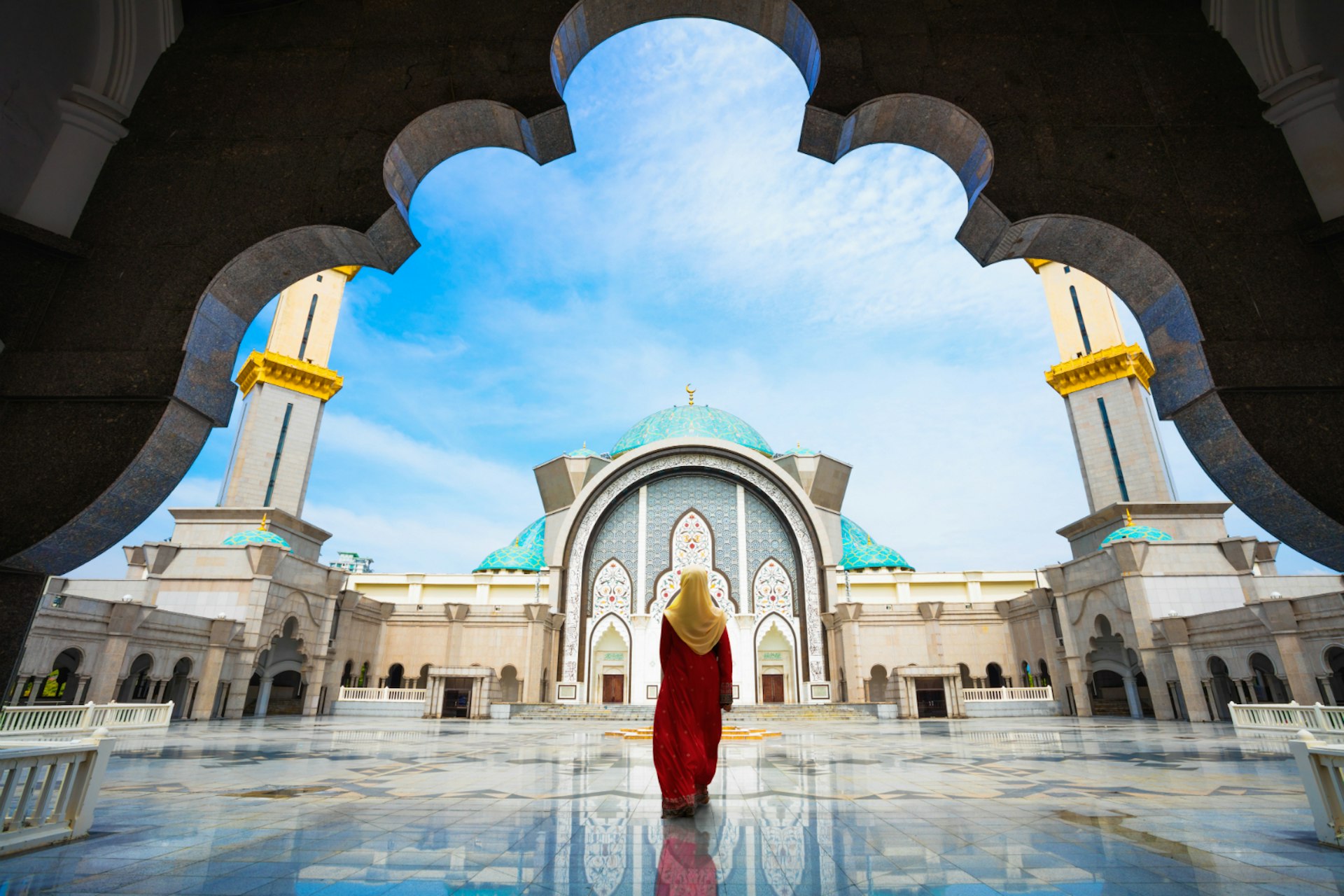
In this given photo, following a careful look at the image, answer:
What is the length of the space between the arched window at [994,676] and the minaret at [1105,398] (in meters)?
5.61

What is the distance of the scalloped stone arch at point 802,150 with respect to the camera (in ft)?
7.89

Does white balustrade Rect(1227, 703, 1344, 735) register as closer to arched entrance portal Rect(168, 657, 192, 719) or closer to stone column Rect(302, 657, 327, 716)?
arched entrance portal Rect(168, 657, 192, 719)

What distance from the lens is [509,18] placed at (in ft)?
9.97

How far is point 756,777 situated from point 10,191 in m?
5.47

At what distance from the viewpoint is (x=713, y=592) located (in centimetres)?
2244

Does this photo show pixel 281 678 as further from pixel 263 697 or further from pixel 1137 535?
pixel 1137 535

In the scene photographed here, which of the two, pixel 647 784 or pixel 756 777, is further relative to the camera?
pixel 756 777

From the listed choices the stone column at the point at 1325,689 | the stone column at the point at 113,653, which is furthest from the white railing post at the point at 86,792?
the stone column at the point at 1325,689

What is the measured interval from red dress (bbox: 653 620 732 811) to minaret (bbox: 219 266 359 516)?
18459 mm

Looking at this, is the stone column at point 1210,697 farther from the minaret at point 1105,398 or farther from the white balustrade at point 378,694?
the white balustrade at point 378,694

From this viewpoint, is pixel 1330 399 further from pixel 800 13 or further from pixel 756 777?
pixel 756 777

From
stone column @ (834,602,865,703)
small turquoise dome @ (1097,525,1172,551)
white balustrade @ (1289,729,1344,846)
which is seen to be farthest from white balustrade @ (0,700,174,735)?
small turquoise dome @ (1097,525,1172,551)

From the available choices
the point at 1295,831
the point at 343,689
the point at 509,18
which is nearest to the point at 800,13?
the point at 509,18

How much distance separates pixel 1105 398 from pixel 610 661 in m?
17.5
